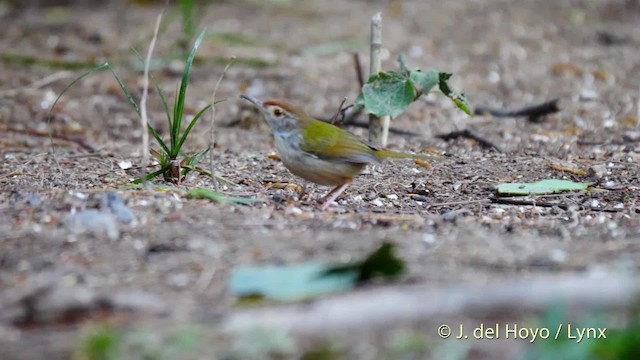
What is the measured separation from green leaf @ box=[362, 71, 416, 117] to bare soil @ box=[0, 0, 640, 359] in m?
0.49

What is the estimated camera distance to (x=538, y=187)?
573 centimetres

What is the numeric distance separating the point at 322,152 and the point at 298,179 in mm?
936

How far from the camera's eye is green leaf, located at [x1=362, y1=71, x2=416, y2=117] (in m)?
5.93

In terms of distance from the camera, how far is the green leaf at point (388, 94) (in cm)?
593

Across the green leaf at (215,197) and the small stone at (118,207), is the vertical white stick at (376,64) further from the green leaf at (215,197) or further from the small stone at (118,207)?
the small stone at (118,207)

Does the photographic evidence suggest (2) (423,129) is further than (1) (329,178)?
Yes

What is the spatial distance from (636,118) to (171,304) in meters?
5.70

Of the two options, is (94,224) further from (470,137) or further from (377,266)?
(470,137)

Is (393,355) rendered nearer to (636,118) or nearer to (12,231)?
(12,231)

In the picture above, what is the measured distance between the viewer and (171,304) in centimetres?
344

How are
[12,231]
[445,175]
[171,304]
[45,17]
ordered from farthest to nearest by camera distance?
[45,17]
[445,175]
[12,231]
[171,304]

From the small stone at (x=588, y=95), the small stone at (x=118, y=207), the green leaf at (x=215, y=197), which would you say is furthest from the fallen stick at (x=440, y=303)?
the small stone at (x=588, y=95)

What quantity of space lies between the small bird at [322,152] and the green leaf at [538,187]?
2.13ft

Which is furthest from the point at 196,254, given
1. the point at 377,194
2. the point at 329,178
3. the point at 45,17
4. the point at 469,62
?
the point at 45,17
